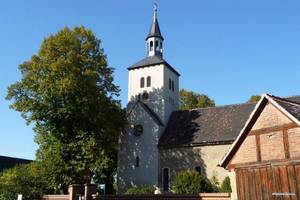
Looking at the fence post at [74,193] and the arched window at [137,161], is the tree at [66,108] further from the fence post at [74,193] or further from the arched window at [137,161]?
the fence post at [74,193]

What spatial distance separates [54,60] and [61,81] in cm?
266

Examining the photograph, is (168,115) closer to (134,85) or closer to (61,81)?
(134,85)

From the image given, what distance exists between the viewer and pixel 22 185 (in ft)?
86.2

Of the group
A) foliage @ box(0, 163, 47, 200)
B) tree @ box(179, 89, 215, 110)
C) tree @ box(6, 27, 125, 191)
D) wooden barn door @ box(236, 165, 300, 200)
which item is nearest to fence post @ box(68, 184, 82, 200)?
foliage @ box(0, 163, 47, 200)

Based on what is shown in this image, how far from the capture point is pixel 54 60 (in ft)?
101

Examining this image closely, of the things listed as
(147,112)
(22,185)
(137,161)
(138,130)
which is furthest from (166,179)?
(22,185)

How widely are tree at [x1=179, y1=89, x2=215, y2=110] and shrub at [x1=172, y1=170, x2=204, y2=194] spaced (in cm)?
2165

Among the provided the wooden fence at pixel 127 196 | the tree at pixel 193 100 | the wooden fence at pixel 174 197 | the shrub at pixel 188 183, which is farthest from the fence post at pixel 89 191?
the tree at pixel 193 100

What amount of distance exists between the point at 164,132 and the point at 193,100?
15045 mm

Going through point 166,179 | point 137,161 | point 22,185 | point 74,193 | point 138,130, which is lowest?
point 74,193

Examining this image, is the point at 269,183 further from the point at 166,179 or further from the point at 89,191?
the point at 166,179

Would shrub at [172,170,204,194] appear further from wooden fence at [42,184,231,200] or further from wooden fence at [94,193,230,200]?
wooden fence at [94,193,230,200]

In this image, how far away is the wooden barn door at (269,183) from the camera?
13641 mm

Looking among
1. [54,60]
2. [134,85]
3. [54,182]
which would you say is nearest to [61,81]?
[54,60]
